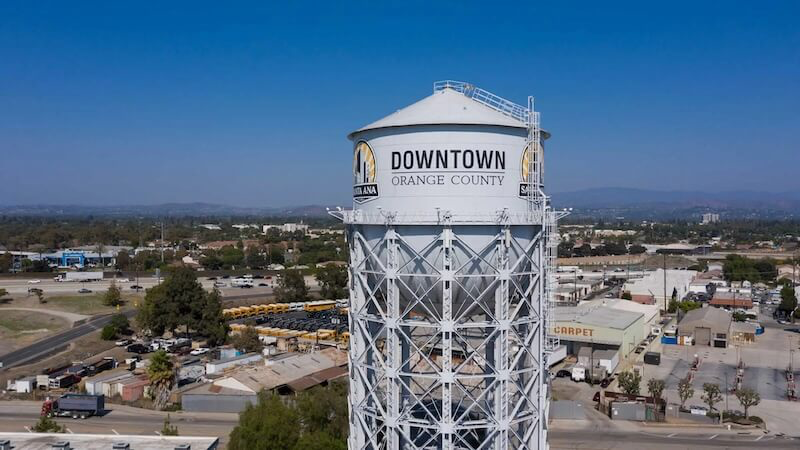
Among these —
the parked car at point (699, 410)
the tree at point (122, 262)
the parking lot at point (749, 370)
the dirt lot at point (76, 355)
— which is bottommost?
the parking lot at point (749, 370)

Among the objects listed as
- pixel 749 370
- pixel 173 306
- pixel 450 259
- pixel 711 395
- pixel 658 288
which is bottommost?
pixel 749 370

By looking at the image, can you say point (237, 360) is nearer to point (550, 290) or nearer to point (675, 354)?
point (550, 290)

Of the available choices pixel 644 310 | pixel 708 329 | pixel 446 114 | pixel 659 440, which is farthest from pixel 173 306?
pixel 708 329

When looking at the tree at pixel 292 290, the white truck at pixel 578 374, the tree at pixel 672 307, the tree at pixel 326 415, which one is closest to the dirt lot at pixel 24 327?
the tree at pixel 292 290

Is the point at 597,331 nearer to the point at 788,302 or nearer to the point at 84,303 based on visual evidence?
the point at 788,302

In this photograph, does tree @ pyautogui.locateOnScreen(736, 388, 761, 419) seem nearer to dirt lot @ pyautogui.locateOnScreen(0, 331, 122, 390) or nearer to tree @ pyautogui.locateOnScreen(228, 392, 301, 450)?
tree @ pyautogui.locateOnScreen(228, 392, 301, 450)

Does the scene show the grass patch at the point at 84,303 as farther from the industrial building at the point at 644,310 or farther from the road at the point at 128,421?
the industrial building at the point at 644,310

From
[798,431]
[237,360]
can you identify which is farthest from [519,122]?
[237,360]
